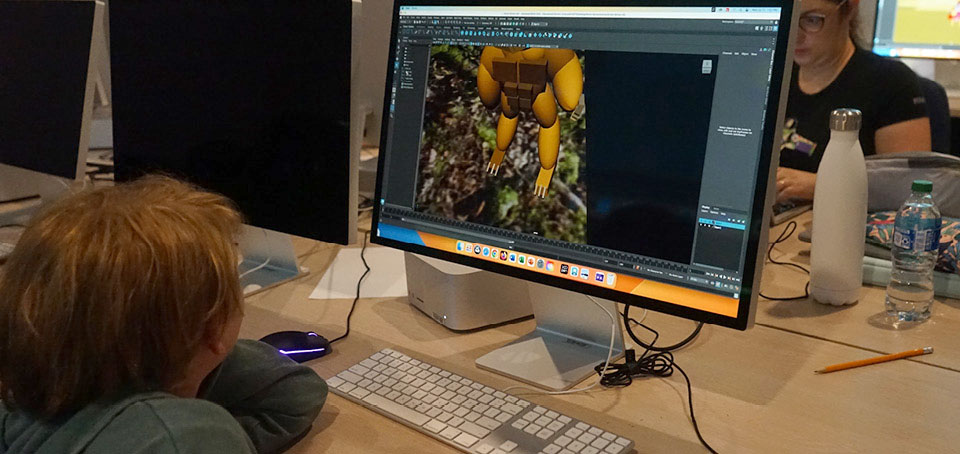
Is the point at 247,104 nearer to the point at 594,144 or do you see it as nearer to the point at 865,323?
the point at 594,144

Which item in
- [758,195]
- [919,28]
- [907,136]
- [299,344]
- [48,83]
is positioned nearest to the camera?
[758,195]

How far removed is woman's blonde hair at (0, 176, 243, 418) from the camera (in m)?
0.60

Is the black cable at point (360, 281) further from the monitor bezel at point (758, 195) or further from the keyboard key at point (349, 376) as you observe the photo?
the monitor bezel at point (758, 195)

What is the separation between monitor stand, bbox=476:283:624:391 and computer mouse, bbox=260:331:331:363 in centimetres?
22

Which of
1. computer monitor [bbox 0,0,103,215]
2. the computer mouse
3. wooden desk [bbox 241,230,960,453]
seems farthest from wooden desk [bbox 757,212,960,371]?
computer monitor [bbox 0,0,103,215]

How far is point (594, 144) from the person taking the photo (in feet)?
3.02

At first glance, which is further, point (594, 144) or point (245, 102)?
point (245, 102)

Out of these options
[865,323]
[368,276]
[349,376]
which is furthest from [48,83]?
[865,323]

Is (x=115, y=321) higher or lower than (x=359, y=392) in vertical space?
higher

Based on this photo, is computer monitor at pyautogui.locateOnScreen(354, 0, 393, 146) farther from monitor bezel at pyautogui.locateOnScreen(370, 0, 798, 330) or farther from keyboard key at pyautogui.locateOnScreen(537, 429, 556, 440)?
keyboard key at pyautogui.locateOnScreen(537, 429, 556, 440)

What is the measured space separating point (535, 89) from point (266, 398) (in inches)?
19.0

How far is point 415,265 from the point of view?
1188mm

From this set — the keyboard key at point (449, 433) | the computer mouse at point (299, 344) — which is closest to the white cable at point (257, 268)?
the computer mouse at point (299, 344)

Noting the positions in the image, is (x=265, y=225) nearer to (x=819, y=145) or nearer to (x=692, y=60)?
(x=692, y=60)
